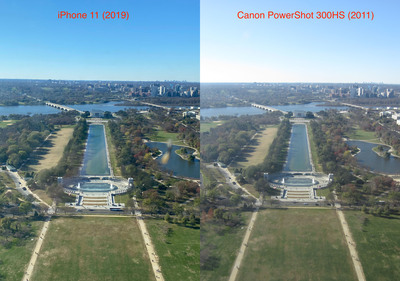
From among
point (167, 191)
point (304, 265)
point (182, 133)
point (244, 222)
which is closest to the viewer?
point (304, 265)

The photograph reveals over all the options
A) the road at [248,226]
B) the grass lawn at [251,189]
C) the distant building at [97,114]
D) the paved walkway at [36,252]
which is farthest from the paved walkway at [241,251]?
the distant building at [97,114]

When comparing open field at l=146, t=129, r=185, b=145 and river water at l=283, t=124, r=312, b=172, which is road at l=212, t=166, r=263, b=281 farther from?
open field at l=146, t=129, r=185, b=145

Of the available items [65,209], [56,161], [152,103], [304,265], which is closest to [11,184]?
[56,161]

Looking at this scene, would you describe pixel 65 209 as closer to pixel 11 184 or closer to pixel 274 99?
pixel 11 184

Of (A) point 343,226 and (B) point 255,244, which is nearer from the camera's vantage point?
(B) point 255,244

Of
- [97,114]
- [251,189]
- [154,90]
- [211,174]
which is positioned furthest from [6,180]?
[154,90]

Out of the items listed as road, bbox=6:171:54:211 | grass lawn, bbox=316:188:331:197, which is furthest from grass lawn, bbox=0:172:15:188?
grass lawn, bbox=316:188:331:197

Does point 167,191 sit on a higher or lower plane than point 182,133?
lower
